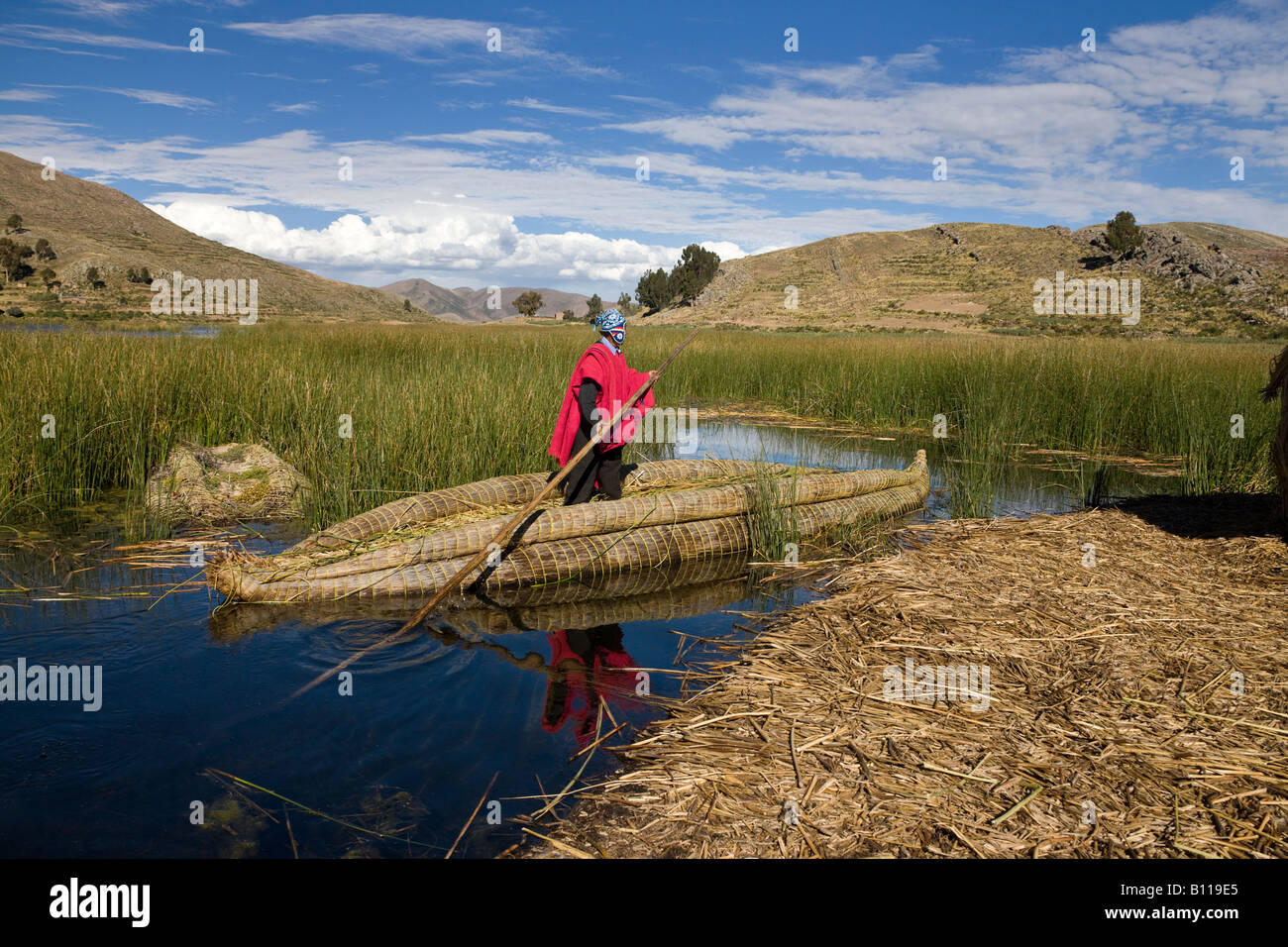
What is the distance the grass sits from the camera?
664 centimetres

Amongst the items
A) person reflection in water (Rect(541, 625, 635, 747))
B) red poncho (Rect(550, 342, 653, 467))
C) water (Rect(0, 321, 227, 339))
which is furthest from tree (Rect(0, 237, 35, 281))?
person reflection in water (Rect(541, 625, 635, 747))

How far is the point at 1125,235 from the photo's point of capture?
2050 inches

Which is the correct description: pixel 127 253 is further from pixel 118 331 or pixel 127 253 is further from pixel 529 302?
pixel 118 331

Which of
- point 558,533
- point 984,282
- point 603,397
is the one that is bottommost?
point 558,533

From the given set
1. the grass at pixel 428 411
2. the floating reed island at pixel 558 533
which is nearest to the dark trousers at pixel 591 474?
the floating reed island at pixel 558 533

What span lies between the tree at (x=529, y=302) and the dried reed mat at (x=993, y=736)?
7019 cm

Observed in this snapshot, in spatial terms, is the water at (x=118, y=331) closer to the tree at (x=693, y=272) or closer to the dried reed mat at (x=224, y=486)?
the dried reed mat at (x=224, y=486)

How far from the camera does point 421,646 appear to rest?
4188mm

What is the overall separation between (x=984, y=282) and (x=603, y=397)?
57398mm

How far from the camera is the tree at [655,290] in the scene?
72.2 metres

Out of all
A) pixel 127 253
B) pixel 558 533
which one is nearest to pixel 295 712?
pixel 558 533

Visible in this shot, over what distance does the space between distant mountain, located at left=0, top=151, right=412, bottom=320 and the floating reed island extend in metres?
52.5

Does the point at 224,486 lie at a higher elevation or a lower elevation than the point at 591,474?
lower
